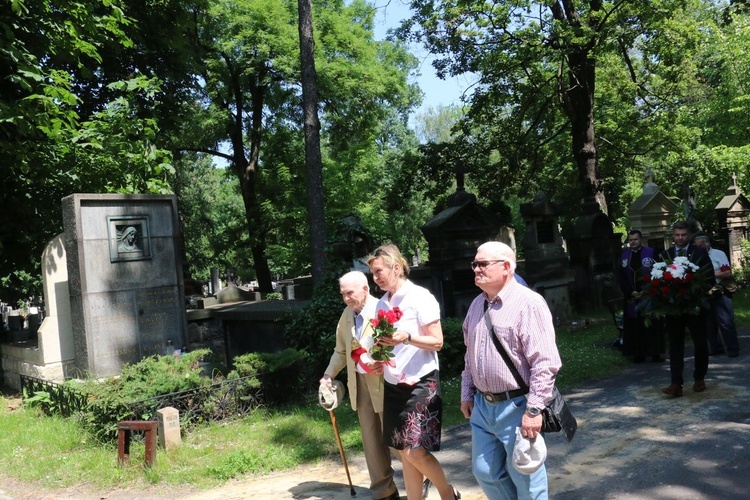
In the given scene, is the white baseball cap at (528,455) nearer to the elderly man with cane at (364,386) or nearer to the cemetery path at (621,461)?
the elderly man with cane at (364,386)

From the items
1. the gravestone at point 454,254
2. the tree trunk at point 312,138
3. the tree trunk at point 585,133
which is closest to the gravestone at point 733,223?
the tree trunk at point 585,133

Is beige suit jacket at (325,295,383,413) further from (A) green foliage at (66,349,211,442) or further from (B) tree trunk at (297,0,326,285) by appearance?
(B) tree trunk at (297,0,326,285)

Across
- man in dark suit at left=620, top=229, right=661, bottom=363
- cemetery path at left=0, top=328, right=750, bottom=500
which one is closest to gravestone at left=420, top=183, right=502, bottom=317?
man in dark suit at left=620, top=229, right=661, bottom=363

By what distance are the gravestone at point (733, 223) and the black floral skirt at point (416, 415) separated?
66.7ft

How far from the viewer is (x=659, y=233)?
21.1 m

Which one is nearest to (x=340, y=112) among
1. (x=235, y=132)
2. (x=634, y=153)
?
(x=235, y=132)

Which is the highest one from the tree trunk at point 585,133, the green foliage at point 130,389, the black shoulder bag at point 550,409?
the tree trunk at point 585,133

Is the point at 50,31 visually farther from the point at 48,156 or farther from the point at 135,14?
the point at 135,14

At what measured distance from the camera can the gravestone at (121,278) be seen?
10016 mm

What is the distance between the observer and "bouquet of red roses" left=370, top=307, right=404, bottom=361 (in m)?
4.36

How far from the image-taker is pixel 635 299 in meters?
9.31

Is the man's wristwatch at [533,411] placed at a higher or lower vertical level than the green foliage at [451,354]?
higher

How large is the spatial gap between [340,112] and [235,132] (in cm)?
435

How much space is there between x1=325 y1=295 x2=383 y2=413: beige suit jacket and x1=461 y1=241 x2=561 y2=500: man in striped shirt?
41.1 inches
